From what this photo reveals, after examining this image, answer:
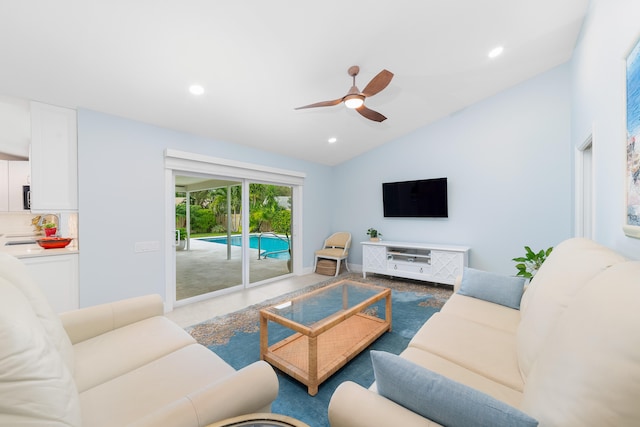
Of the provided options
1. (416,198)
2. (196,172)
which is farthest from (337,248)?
(196,172)

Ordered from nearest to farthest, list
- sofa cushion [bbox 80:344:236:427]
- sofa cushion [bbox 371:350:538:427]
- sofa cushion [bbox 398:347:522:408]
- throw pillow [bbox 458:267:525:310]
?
sofa cushion [bbox 371:350:538:427] < sofa cushion [bbox 80:344:236:427] < sofa cushion [bbox 398:347:522:408] < throw pillow [bbox 458:267:525:310]

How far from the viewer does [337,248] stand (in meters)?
5.45

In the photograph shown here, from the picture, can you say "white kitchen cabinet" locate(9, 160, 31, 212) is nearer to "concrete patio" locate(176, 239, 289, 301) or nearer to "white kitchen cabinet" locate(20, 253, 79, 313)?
"white kitchen cabinet" locate(20, 253, 79, 313)

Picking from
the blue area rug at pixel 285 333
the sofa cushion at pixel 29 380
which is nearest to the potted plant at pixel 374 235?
the blue area rug at pixel 285 333

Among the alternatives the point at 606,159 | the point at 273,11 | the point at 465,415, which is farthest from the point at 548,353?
the point at 273,11

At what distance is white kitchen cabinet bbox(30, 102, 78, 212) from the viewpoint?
8.29 ft

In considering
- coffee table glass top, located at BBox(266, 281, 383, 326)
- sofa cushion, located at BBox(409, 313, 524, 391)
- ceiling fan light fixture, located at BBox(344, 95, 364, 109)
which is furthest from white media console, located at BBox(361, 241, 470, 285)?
ceiling fan light fixture, located at BBox(344, 95, 364, 109)

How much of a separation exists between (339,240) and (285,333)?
3.02 metres

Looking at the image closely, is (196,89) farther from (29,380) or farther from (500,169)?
(500,169)

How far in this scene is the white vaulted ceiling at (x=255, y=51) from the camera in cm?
192

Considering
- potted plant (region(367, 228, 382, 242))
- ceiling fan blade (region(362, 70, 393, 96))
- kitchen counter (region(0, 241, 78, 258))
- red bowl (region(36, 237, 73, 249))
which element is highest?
ceiling fan blade (region(362, 70, 393, 96))

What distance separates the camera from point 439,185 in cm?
435

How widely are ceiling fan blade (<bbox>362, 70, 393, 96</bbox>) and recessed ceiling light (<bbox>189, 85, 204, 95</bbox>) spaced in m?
1.70

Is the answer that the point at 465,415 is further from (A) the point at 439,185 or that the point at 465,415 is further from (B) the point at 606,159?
(A) the point at 439,185
